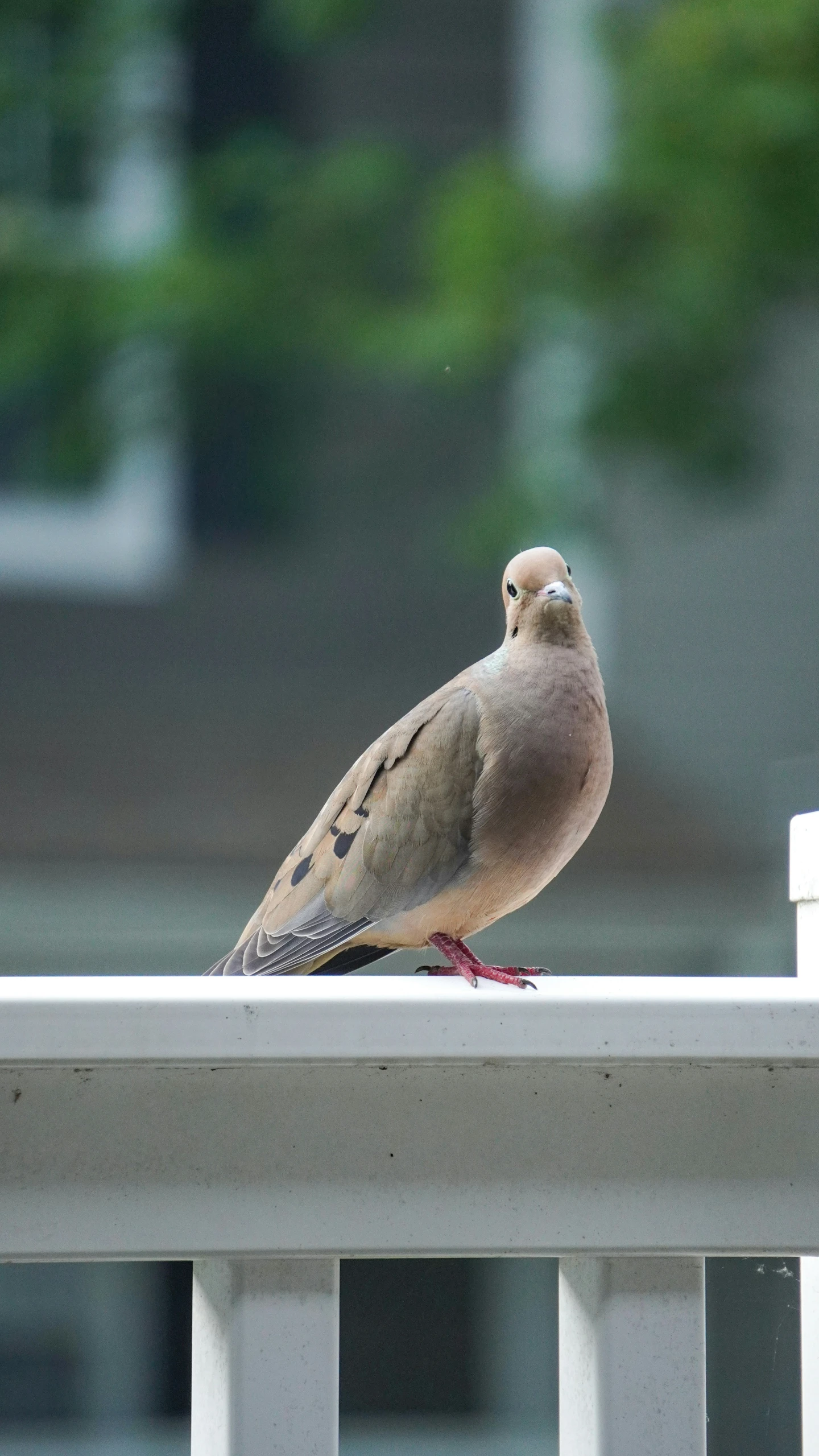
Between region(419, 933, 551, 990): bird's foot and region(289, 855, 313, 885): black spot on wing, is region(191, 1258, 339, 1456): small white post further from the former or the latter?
region(289, 855, 313, 885): black spot on wing

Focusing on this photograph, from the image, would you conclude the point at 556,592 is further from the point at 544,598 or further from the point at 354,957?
the point at 354,957

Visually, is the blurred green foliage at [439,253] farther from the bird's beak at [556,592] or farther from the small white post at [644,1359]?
the small white post at [644,1359]

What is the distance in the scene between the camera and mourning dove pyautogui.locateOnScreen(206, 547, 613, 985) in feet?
3.29

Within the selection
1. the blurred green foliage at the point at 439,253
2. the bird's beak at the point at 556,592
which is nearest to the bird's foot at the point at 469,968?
the bird's beak at the point at 556,592

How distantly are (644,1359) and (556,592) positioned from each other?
0.49m

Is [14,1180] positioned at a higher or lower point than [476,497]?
lower

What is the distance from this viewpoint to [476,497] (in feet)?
12.2

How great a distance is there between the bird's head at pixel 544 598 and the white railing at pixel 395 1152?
377 mm

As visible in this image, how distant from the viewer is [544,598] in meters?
1.02

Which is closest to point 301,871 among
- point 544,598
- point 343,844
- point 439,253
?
point 343,844

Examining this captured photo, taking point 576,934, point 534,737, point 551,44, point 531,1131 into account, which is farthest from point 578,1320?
point 551,44

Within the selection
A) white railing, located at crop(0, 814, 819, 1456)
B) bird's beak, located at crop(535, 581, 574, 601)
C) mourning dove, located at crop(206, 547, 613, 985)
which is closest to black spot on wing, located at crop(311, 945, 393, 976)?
mourning dove, located at crop(206, 547, 613, 985)

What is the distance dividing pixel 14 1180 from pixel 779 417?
3.14 m

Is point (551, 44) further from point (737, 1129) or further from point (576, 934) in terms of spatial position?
point (737, 1129)
